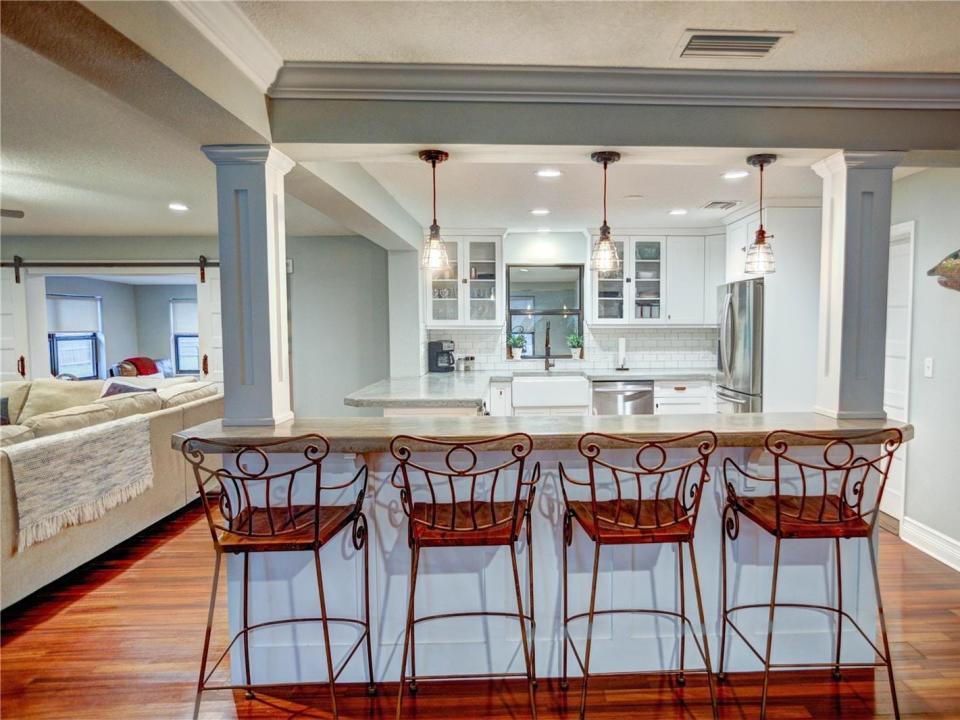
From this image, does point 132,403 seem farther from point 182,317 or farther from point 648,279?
point 182,317

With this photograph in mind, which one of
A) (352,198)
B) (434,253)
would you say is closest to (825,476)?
(434,253)

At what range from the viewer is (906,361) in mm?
3445

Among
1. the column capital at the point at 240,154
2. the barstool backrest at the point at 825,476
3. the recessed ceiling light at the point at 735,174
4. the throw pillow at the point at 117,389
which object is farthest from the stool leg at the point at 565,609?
the throw pillow at the point at 117,389

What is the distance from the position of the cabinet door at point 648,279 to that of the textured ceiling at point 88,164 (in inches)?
114

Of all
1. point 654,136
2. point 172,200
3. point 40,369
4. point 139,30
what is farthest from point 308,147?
point 40,369

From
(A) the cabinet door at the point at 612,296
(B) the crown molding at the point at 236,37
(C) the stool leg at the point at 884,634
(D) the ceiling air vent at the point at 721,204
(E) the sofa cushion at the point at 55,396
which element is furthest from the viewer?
(A) the cabinet door at the point at 612,296

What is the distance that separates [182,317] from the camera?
998cm

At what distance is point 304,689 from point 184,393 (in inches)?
111

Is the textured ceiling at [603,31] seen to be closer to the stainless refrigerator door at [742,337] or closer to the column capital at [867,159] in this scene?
the column capital at [867,159]

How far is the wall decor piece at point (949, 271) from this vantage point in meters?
2.88

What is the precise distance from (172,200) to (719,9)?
383 centimetres

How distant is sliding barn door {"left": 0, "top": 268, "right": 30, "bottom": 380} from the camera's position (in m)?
5.38

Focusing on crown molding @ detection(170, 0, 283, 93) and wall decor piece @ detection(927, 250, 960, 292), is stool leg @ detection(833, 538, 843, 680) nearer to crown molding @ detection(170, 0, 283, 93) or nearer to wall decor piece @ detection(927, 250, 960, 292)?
wall decor piece @ detection(927, 250, 960, 292)

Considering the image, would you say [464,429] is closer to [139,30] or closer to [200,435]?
[200,435]
